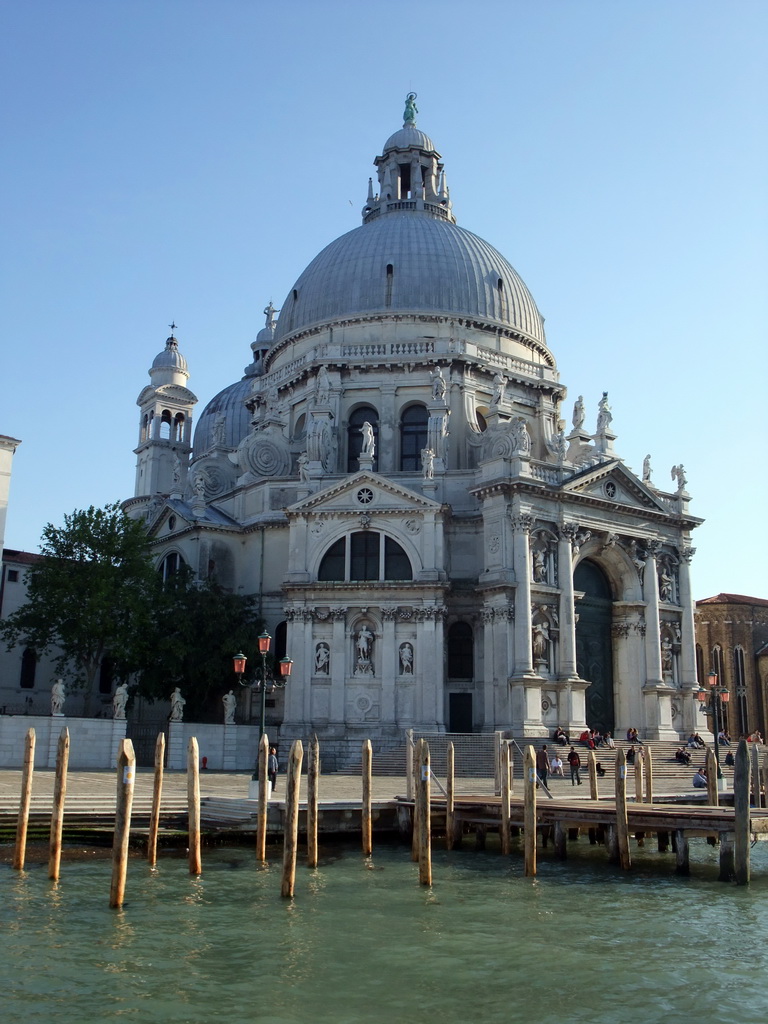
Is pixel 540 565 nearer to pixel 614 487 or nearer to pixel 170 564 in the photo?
pixel 614 487

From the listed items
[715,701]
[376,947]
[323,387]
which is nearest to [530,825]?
[376,947]

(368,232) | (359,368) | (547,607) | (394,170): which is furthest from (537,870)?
(394,170)

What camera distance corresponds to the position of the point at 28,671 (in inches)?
1841

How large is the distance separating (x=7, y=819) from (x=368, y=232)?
33.6 metres

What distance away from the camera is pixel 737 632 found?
5931cm

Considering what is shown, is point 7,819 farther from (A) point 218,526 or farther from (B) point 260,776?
(A) point 218,526

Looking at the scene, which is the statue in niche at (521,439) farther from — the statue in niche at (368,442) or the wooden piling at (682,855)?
the wooden piling at (682,855)

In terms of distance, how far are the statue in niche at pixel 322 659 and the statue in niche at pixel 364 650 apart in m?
0.96

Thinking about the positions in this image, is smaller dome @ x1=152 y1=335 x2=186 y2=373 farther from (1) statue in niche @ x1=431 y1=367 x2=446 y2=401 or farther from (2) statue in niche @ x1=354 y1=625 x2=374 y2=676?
(2) statue in niche @ x1=354 y1=625 x2=374 y2=676

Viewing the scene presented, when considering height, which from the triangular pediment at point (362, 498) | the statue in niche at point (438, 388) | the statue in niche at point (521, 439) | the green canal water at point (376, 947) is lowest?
the green canal water at point (376, 947)

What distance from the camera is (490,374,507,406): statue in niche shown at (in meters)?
41.9

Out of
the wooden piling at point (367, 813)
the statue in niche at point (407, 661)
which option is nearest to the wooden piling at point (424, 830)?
the wooden piling at point (367, 813)

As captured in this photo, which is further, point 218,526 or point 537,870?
point 218,526

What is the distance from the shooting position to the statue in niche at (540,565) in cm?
3753
